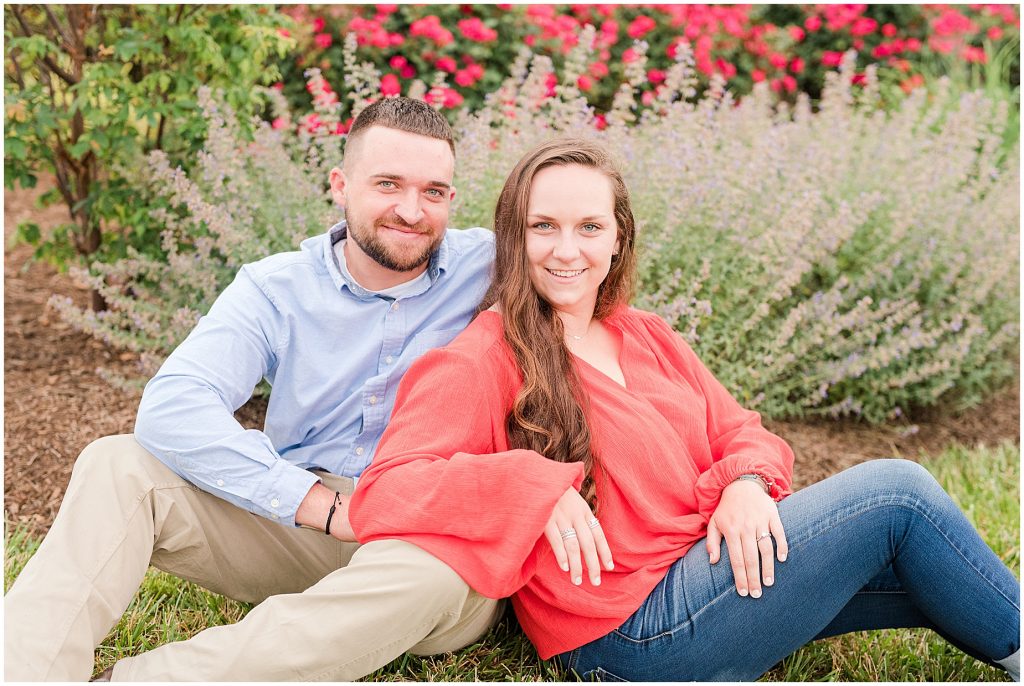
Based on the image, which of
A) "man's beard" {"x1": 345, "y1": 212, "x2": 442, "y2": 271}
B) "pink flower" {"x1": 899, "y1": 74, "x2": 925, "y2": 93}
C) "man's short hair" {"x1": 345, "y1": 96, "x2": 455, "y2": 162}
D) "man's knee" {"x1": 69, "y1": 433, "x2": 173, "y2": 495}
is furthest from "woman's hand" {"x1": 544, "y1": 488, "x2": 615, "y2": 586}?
"pink flower" {"x1": 899, "y1": 74, "x2": 925, "y2": 93}

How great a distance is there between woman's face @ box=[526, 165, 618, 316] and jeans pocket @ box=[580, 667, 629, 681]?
2.82 ft

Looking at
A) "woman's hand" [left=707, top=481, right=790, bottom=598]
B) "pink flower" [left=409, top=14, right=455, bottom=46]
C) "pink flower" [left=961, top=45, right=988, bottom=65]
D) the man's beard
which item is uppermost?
"pink flower" [left=961, top=45, right=988, bottom=65]

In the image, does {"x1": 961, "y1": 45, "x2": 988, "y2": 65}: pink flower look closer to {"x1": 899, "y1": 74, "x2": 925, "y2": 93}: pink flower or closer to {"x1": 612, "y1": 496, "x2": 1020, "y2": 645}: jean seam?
{"x1": 899, "y1": 74, "x2": 925, "y2": 93}: pink flower

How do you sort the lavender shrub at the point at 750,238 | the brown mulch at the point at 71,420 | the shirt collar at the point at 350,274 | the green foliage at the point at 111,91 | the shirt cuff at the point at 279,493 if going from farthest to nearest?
the green foliage at the point at 111,91
the lavender shrub at the point at 750,238
the brown mulch at the point at 71,420
the shirt collar at the point at 350,274
the shirt cuff at the point at 279,493

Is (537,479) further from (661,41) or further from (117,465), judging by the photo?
(661,41)

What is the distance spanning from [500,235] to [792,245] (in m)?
1.58

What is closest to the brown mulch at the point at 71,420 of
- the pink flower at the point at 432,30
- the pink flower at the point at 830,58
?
the pink flower at the point at 432,30

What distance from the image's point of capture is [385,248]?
8.28 feet

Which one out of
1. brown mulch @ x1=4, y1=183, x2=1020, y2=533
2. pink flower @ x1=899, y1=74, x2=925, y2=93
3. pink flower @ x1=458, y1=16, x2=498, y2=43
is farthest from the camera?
pink flower @ x1=899, y1=74, x2=925, y2=93

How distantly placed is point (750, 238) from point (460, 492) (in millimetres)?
2248

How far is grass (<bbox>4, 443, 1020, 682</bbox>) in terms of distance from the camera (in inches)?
95.1

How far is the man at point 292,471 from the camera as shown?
2.04 metres

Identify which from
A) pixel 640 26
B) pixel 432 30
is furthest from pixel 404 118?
pixel 640 26

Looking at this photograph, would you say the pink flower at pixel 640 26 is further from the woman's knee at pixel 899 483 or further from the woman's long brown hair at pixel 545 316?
the woman's knee at pixel 899 483
